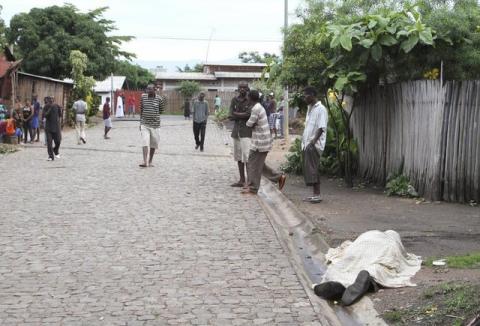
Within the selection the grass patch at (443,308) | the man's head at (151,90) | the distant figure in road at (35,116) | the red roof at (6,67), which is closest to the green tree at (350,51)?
the man's head at (151,90)

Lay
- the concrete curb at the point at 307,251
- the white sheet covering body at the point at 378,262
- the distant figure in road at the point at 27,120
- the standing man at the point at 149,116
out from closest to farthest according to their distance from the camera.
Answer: the concrete curb at the point at 307,251, the white sheet covering body at the point at 378,262, the standing man at the point at 149,116, the distant figure in road at the point at 27,120

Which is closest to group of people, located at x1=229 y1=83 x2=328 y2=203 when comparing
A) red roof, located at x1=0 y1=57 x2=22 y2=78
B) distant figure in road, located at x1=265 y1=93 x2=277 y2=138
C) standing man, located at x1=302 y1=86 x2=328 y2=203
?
standing man, located at x1=302 y1=86 x2=328 y2=203

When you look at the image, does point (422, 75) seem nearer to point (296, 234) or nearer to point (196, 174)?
point (296, 234)

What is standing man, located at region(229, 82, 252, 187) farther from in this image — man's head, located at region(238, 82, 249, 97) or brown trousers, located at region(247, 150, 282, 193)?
brown trousers, located at region(247, 150, 282, 193)

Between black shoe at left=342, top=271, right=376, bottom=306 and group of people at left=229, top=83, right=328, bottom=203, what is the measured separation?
189 inches

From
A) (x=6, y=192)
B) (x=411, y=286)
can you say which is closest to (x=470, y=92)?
(x=411, y=286)

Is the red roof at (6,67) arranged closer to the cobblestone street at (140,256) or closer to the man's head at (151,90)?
the man's head at (151,90)

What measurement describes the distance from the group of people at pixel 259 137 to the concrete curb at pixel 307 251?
1.48 ft

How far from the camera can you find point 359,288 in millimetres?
5809

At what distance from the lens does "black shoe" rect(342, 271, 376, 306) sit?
574 cm

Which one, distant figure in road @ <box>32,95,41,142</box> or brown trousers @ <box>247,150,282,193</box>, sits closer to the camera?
brown trousers @ <box>247,150,282,193</box>

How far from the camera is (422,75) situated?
38.0ft

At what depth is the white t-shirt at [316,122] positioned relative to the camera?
10555 millimetres

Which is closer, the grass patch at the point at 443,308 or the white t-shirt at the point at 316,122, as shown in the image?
the grass patch at the point at 443,308
